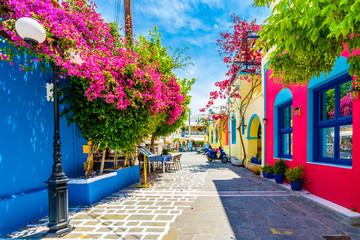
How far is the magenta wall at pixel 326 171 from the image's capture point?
3.82m

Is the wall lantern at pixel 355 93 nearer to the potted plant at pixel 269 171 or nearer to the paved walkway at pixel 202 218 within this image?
the paved walkway at pixel 202 218

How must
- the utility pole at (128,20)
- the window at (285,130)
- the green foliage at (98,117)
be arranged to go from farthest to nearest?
the utility pole at (128,20) → the window at (285,130) → the green foliage at (98,117)

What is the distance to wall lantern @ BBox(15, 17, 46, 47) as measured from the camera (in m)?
2.71

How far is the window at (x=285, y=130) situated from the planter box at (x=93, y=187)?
608 centimetres

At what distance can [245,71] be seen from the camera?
1005 centimetres

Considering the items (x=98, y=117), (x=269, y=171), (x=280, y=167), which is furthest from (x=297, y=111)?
(x=98, y=117)

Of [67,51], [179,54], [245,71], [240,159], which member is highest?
[179,54]

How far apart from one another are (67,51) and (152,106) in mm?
2623

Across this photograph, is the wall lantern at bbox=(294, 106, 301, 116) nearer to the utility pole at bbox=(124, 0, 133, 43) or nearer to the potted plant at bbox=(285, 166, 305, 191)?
the potted plant at bbox=(285, 166, 305, 191)

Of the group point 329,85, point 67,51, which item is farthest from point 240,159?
point 67,51

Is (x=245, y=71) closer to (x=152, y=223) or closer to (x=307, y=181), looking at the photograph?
(x=307, y=181)

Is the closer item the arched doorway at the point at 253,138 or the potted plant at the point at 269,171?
the potted plant at the point at 269,171

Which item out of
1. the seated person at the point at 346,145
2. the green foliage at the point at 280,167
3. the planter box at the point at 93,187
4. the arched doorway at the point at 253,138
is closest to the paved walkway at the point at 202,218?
the planter box at the point at 93,187

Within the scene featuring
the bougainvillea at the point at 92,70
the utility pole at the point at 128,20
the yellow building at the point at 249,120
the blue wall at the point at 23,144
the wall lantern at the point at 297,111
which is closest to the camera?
the bougainvillea at the point at 92,70
